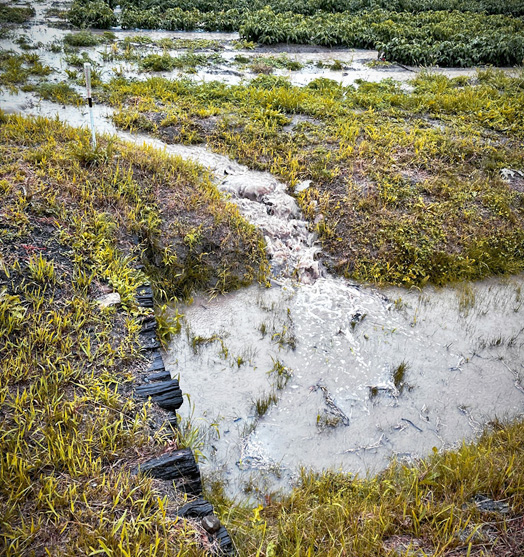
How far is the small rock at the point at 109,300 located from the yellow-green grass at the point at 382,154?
3.23 metres

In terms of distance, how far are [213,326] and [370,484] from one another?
2.56 metres

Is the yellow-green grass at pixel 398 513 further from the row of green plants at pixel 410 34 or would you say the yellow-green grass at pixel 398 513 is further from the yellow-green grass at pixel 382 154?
the row of green plants at pixel 410 34

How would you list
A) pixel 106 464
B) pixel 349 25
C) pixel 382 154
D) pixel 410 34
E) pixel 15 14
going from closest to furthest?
pixel 106 464, pixel 382 154, pixel 15 14, pixel 410 34, pixel 349 25

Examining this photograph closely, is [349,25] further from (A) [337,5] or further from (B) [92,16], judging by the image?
(B) [92,16]

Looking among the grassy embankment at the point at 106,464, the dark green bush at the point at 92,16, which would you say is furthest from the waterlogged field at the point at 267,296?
the dark green bush at the point at 92,16

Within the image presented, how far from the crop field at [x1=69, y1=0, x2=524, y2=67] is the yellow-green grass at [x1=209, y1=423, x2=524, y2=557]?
42.1 ft

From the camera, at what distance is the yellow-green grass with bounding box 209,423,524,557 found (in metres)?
3.21

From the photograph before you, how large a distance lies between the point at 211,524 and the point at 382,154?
22.4ft

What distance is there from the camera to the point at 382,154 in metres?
8.32

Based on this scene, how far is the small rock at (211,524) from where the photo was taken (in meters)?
3.16

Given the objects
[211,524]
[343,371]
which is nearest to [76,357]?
[211,524]

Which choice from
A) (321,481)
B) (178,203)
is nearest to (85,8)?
(178,203)

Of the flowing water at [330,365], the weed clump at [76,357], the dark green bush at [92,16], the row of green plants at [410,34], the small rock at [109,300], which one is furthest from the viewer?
the dark green bush at [92,16]

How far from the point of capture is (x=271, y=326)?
5.77 metres
